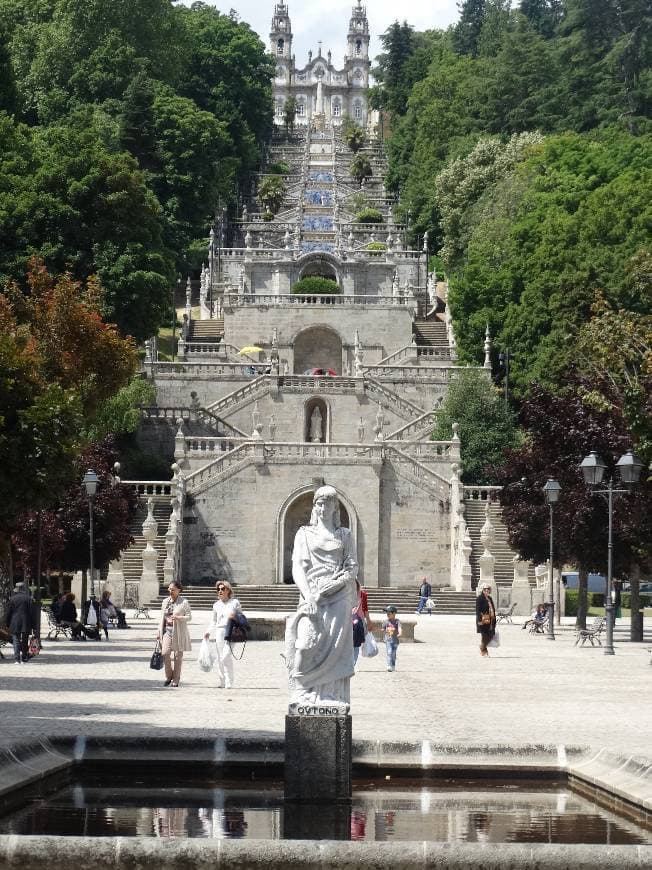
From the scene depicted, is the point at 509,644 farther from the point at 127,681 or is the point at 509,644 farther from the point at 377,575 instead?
the point at 377,575

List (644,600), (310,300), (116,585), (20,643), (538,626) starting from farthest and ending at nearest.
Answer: (310,300) < (644,600) < (116,585) < (538,626) < (20,643)

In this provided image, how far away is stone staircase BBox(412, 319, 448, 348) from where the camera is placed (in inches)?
3076

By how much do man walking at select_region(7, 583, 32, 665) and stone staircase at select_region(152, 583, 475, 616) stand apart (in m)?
21.7

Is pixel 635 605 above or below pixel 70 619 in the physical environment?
above

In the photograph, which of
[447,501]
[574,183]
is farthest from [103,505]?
[574,183]

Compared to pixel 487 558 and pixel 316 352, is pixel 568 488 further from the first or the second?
pixel 316 352

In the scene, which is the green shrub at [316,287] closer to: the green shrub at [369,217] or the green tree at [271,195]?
the green shrub at [369,217]

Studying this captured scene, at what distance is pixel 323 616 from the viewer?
1416cm

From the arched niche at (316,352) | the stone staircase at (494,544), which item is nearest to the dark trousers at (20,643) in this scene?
the stone staircase at (494,544)

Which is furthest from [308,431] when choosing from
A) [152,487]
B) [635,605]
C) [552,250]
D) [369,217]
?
[369,217]

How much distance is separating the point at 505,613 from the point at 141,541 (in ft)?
40.8

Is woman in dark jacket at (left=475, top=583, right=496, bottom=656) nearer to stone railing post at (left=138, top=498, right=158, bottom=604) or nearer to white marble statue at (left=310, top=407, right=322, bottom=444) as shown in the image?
stone railing post at (left=138, top=498, right=158, bottom=604)

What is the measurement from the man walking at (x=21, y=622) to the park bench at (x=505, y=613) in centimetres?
2290

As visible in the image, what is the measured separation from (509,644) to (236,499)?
20177 millimetres
